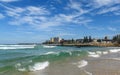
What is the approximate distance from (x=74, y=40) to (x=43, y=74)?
175221 mm

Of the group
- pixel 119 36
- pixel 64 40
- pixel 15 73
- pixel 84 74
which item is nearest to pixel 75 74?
pixel 84 74

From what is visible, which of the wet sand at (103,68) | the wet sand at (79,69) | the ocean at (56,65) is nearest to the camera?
the wet sand at (79,69)

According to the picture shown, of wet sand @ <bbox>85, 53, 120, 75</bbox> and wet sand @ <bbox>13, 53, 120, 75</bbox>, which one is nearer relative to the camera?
wet sand @ <bbox>13, 53, 120, 75</bbox>

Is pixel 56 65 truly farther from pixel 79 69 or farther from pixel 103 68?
pixel 103 68

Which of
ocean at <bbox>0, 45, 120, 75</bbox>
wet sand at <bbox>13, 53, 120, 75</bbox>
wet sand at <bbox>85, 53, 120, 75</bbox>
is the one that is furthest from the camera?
wet sand at <bbox>85, 53, 120, 75</bbox>

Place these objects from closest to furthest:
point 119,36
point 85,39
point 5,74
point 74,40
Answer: point 5,74 → point 119,36 → point 85,39 → point 74,40

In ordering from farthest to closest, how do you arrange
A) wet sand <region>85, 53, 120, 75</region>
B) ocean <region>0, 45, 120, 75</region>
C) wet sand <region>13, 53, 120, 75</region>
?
wet sand <region>85, 53, 120, 75</region> < ocean <region>0, 45, 120, 75</region> < wet sand <region>13, 53, 120, 75</region>

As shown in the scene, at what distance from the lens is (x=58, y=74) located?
528 inches

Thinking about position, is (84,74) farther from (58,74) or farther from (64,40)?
(64,40)

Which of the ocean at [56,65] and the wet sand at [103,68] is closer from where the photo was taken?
the ocean at [56,65]

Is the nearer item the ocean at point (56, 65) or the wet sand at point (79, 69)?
the wet sand at point (79, 69)

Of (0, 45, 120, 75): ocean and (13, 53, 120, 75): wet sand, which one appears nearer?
(13, 53, 120, 75): wet sand

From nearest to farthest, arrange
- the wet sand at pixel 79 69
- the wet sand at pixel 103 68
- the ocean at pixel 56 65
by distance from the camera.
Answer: the wet sand at pixel 79 69 → the ocean at pixel 56 65 → the wet sand at pixel 103 68

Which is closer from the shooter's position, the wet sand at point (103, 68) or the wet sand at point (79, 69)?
the wet sand at point (79, 69)
